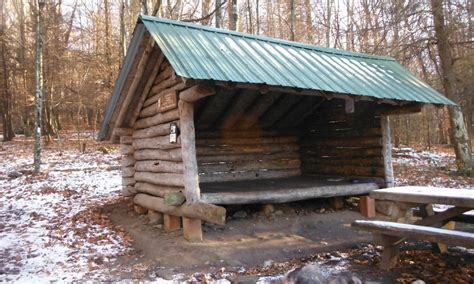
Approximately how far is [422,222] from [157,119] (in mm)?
4706

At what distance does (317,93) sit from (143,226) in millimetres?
4031

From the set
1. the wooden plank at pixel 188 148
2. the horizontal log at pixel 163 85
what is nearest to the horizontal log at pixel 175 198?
the wooden plank at pixel 188 148

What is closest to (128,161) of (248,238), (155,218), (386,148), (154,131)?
(154,131)

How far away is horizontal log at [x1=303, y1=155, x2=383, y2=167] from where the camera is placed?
25.7 ft

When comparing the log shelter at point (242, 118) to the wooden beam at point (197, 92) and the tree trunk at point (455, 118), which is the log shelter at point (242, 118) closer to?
the wooden beam at point (197, 92)

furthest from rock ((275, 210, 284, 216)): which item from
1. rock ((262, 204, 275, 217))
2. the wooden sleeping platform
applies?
the wooden sleeping platform

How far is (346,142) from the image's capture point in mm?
8406

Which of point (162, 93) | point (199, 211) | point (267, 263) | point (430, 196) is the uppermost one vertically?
point (162, 93)

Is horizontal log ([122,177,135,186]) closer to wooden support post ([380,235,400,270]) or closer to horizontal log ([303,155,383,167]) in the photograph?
horizontal log ([303,155,383,167])

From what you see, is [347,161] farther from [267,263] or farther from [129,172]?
[129,172]

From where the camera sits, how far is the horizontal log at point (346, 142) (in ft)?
25.6

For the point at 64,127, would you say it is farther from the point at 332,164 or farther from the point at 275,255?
the point at 275,255

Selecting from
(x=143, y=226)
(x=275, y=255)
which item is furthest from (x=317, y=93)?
(x=143, y=226)

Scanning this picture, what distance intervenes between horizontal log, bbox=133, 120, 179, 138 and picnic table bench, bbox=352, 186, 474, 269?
344 centimetres
